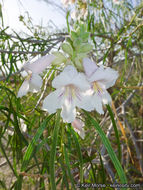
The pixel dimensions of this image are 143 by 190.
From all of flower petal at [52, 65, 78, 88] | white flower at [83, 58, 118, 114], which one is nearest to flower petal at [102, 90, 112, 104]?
white flower at [83, 58, 118, 114]

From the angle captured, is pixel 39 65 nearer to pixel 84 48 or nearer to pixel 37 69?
pixel 37 69

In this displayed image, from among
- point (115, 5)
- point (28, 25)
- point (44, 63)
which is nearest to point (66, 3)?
point (28, 25)

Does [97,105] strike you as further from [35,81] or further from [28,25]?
[28,25]

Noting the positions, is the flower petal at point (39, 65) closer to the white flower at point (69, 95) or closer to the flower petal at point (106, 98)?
the white flower at point (69, 95)

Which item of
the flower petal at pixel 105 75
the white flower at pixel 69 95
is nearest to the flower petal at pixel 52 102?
the white flower at pixel 69 95

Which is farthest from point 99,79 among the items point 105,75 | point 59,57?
point 59,57

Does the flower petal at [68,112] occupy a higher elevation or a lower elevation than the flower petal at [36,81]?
lower
